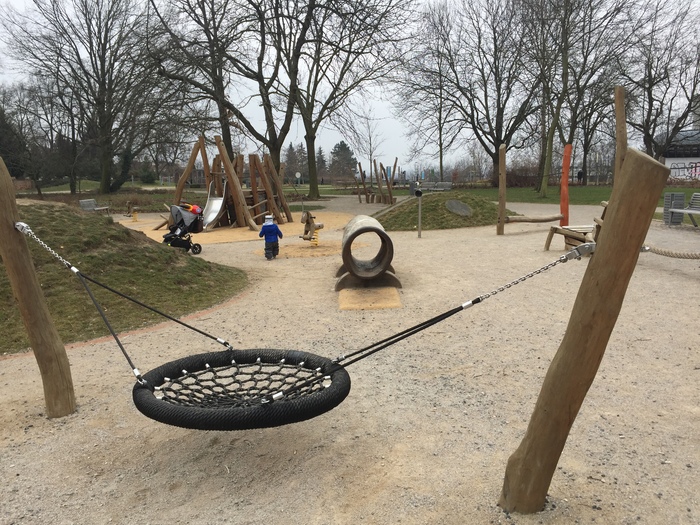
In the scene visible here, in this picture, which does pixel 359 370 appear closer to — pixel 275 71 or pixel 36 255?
pixel 36 255

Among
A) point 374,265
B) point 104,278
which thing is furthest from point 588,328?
point 104,278

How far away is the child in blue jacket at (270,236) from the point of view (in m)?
9.46

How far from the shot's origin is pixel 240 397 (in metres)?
2.81

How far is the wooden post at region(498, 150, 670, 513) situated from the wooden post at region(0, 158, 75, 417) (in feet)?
9.13

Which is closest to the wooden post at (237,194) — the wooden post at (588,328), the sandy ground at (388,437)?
the sandy ground at (388,437)

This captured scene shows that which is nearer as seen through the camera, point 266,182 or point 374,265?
point 374,265

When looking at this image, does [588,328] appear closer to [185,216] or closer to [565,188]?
[565,188]

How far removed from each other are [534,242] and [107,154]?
30.0 meters

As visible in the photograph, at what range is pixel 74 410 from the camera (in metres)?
3.35

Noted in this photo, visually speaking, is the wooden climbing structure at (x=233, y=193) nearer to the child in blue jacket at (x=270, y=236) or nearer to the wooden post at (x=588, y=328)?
the child in blue jacket at (x=270, y=236)

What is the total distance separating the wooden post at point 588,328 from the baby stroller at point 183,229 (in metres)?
9.56

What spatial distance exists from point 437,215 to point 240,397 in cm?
1217

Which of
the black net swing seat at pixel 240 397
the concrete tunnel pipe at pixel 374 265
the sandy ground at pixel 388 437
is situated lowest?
the sandy ground at pixel 388 437

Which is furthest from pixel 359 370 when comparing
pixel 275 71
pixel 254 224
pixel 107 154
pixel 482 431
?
pixel 107 154
